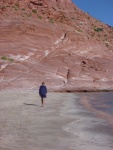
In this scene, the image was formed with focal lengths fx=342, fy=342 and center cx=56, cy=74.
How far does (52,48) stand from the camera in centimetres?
5944

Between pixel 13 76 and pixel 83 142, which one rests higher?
pixel 13 76

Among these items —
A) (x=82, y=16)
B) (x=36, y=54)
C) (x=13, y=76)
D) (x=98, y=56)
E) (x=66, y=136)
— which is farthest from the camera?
(x=82, y=16)

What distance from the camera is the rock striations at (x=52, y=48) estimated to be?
46469mm

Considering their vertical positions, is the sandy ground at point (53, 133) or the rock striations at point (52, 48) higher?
the rock striations at point (52, 48)

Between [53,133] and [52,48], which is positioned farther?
[52,48]

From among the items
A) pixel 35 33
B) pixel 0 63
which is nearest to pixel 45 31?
pixel 35 33

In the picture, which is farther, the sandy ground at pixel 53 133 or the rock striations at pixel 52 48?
the rock striations at pixel 52 48

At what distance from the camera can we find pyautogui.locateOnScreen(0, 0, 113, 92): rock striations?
4647 centimetres

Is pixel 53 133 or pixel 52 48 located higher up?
pixel 52 48

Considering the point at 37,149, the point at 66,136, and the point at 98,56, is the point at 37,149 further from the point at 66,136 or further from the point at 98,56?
the point at 98,56

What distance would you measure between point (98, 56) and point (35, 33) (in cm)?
1191

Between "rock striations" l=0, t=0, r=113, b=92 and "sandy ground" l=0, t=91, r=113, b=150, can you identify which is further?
"rock striations" l=0, t=0, r=113, b=92

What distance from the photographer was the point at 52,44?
60656mm

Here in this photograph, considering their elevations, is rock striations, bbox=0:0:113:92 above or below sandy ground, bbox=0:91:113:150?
above
